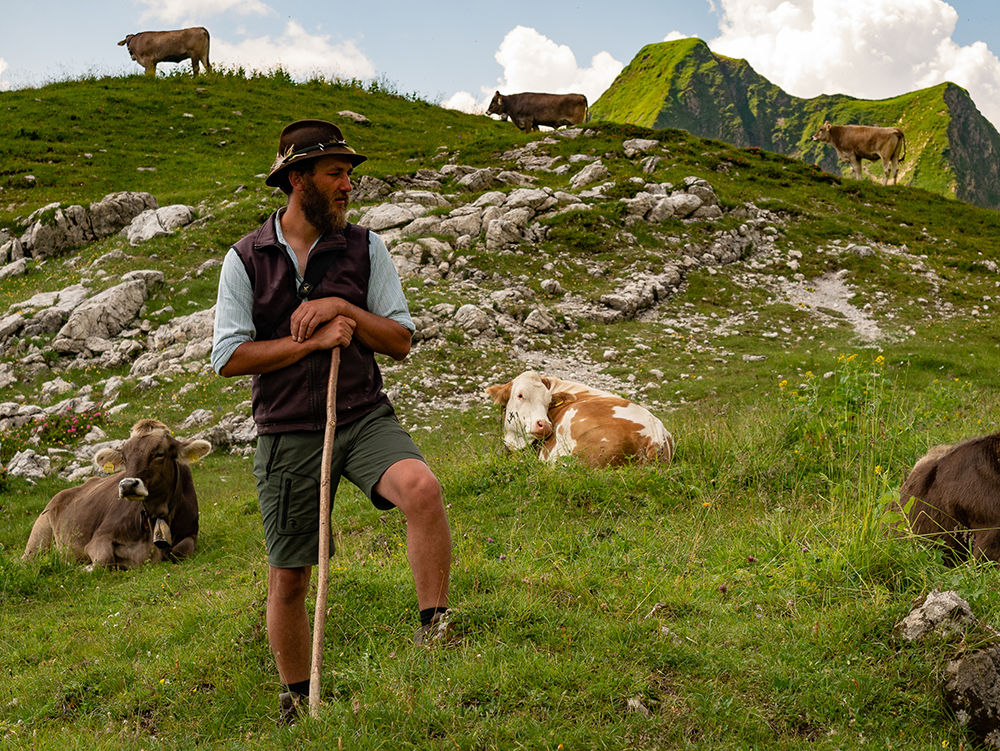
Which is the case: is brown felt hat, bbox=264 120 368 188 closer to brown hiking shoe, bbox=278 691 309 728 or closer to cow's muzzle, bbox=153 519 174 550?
brown hiking shoe, bbox=278 691 309 728

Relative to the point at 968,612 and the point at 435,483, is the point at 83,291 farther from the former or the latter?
the point at 968,612

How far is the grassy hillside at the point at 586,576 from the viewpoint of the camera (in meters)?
3.13

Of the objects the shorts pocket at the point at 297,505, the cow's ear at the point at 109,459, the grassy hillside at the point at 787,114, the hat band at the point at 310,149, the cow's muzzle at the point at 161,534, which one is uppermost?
the grassy hillside at the point at 787,114

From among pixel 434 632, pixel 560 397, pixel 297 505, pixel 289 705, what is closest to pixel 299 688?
pixel 289 705

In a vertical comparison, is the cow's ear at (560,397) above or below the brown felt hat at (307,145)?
below

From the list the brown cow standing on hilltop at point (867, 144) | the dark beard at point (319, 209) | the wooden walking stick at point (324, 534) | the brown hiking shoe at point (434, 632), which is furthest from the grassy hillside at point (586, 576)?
the brown cow standing on hilltop at point (867, 144)

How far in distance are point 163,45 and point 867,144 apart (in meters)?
30.6

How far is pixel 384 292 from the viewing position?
3.76 meters

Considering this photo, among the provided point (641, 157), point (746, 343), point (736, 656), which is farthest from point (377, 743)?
point (641, 157)

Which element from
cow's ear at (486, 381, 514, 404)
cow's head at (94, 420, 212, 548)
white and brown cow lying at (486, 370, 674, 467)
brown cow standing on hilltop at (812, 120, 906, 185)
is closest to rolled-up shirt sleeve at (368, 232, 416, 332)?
white and brown cow lying at (486, 370, 674, 467)

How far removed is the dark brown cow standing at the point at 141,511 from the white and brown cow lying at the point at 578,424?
350cm

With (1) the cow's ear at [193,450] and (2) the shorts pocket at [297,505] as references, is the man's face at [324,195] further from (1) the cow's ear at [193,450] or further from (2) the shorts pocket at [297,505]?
(1) the cow's ear at [193,450]

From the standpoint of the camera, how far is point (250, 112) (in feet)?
97.9

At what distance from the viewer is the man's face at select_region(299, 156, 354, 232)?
3.67m
